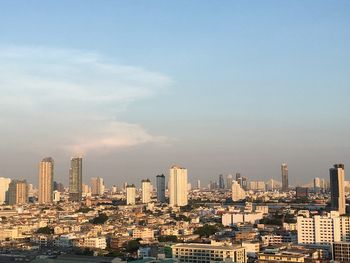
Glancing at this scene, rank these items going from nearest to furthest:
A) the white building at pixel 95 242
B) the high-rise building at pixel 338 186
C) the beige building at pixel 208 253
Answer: the beige building at pixel 208 253
the white building at pixel 95 242
the high-rise building at pixel 338 186

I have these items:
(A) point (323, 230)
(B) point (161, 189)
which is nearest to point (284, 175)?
(B) point (161, 189)

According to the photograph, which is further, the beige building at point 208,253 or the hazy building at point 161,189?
the hazy building at point 161,189

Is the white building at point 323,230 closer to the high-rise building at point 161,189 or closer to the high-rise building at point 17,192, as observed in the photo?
the high-rise building at point 161,189

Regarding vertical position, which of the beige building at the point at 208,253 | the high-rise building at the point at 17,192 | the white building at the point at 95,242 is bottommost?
the white building at the point at 95,242

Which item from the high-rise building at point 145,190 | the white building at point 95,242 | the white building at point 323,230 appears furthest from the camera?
the high-rise building at point 145,190

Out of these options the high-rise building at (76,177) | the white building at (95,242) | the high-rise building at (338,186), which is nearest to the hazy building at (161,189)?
the high-rise building at (76,177)

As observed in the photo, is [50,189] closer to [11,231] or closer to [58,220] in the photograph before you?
[58,220]

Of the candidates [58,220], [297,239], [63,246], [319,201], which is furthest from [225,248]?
[319,201]
